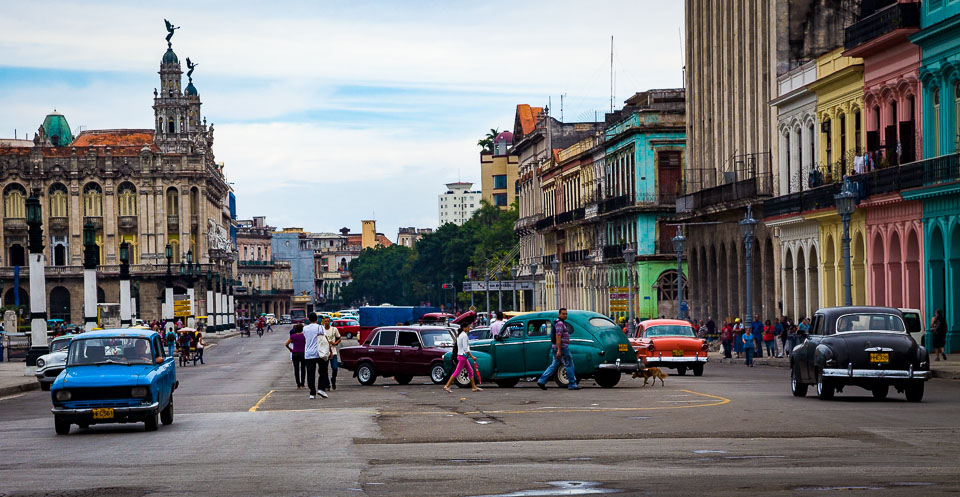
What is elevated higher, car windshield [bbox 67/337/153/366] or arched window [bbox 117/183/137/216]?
arched window [bbox 117/183/137/216]

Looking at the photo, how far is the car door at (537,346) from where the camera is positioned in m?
31.5

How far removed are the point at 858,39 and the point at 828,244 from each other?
8.93 meters

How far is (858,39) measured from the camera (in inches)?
1969

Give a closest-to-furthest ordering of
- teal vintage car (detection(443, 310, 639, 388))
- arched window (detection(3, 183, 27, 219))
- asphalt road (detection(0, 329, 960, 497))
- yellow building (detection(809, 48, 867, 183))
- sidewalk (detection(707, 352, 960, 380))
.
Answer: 1. asphalt road (detection(0, 329, 960, 497))
2. teal vintage car (detection(443, 310, 639, 388))
3. sidewalk (detection(707, 352, 960, 380))
4. yellow building (detection(809, 48, 867, 183))
5. arched window (detection(3, 183, 27, 219))

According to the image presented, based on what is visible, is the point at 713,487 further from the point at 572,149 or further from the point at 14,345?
the point at 572,149

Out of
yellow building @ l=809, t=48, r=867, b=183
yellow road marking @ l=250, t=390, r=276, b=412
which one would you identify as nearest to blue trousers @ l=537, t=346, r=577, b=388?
yellow road marking @ l=250, t=390, r=276, b=412

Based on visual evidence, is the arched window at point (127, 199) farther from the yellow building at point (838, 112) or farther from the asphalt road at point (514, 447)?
the asphalt road at point (514, 447)

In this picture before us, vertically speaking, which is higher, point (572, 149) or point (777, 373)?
point (572, 149)

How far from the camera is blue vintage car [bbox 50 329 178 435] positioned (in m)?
21.4

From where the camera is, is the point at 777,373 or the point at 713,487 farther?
the point at 777,373

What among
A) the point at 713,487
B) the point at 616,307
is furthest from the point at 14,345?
the point at 713,487

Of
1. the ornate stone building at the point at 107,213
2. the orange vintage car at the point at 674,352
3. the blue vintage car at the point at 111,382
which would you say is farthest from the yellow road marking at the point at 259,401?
the ornate stone building at the point at 107,213

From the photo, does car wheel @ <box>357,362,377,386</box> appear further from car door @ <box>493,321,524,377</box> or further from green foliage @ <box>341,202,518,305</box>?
green foliage @ <box>341,202,518,305</box>

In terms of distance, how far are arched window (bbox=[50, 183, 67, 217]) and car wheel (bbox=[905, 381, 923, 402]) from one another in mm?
128088
